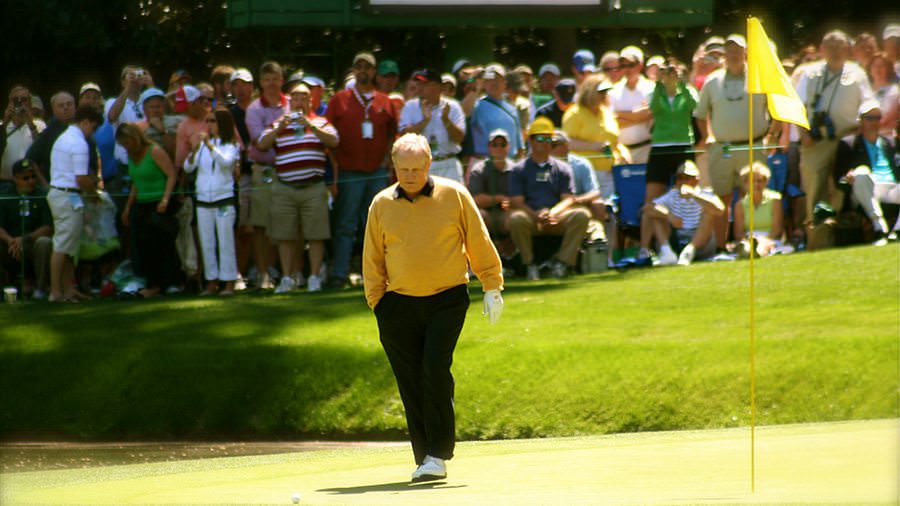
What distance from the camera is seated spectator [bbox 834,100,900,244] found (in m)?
16.6

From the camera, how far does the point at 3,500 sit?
8.64 meters

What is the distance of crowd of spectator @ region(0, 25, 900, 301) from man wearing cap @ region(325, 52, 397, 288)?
23mm

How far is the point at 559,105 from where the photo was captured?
59.5 feet

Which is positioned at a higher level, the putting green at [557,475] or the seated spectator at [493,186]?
the seated spectator at [493,186]

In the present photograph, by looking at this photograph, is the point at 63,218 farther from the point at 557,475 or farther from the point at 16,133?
the point at 557,475

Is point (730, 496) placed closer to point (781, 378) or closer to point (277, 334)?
point (781, 378)

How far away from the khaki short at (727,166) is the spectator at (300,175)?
3.95 m

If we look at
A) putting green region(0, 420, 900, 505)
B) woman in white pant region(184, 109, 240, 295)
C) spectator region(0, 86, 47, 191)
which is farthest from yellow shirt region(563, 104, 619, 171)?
putting green region(0, 420, 900, 505)

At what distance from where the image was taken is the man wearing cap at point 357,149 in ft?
54.6

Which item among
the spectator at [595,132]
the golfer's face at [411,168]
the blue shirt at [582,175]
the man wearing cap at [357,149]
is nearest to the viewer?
the golfer's face at [411,168]

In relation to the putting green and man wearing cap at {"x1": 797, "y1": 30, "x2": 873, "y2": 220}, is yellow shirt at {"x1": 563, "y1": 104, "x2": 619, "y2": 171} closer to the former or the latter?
man wearing cap at {"x1": 797, "y1": 30, "x2": 873, "y2": 220}

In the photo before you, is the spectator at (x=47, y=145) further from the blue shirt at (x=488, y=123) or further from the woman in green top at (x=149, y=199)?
the blue shirt at (x=488, y=123)

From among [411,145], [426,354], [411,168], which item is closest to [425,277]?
[426,354]

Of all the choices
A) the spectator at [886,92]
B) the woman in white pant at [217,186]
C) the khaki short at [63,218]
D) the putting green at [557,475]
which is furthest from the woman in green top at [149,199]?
the spectator at [886,92]
